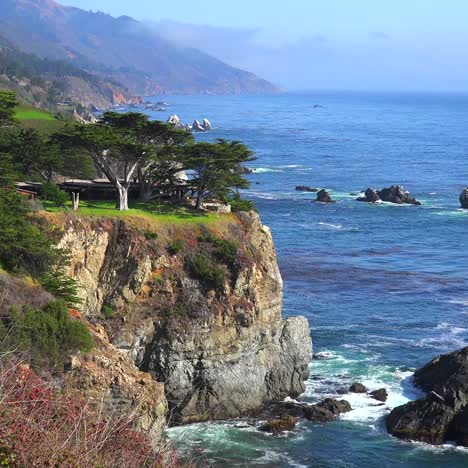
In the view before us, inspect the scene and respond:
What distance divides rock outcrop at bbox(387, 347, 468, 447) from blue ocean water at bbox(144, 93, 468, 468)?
74cm

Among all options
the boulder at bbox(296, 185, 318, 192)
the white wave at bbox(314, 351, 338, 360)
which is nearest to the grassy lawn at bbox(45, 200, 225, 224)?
the white wave at bbox(314, 351, 338, 360)

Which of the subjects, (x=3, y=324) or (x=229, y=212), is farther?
(x=229, y=212)

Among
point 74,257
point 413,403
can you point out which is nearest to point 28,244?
point 74,257

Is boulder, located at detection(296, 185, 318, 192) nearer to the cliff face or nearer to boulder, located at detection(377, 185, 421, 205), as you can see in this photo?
boulder, located at detection(377, 185, 421, 205)

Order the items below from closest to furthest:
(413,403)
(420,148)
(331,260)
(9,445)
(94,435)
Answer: (9,445), (94,435), (413,403), (331,260), (420,148)

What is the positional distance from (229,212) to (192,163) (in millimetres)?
3515

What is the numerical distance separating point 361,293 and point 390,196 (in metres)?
41.3

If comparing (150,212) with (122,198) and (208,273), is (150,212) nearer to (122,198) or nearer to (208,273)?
(122,198)

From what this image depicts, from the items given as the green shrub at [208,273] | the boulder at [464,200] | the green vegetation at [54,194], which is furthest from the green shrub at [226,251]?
the boulder at [464,200]

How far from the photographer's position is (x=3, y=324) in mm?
30906

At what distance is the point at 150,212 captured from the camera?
146 ft

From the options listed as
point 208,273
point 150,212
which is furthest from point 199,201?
point 208,273

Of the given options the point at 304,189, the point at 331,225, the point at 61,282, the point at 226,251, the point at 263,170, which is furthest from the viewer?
the point at 263,170

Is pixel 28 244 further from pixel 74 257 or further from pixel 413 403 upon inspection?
pixel 413 403
